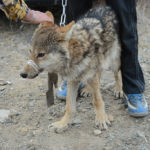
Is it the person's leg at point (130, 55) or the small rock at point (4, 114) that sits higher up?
the person's leg at point (130, 55)

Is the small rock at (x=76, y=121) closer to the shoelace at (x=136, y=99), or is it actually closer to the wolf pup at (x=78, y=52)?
the wolf pup at (x=78, y=52)

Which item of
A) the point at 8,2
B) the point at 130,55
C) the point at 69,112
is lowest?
the point at 69,112

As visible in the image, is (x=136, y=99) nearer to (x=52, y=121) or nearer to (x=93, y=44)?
(x=93, y=44)

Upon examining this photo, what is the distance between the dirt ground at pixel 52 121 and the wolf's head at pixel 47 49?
74 cm

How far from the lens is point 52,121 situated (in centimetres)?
332

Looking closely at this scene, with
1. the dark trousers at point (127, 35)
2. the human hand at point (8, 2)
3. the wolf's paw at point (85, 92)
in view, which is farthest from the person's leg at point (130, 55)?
the human hand at point (8, 2)

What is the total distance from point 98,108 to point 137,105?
0.51 m

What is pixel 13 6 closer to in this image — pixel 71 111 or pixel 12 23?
pixel 71 111

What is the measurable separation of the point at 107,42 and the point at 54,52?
80 cm

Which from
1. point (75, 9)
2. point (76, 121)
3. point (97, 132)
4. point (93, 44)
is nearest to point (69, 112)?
point (76, 121)

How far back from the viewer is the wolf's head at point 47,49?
2.75 meters

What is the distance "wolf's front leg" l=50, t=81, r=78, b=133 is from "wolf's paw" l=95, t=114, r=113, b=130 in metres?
0.30

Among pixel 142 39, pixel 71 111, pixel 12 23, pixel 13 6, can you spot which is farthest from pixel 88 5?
pixel 12 23

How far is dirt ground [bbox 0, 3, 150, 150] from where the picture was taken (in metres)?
2.87
